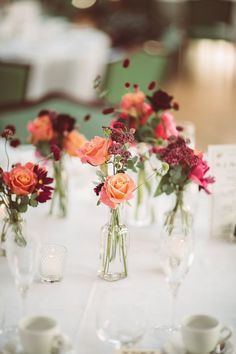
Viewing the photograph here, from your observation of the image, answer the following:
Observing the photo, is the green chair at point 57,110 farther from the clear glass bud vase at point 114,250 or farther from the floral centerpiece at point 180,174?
the clear glass bud vase at point 114,250

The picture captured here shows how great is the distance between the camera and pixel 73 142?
2.38 meters

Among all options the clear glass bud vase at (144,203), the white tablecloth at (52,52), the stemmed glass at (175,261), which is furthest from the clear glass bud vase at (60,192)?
the white tablecloth at (52,52)

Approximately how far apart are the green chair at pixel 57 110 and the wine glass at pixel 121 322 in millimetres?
1775

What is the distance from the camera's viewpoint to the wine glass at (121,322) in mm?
1654

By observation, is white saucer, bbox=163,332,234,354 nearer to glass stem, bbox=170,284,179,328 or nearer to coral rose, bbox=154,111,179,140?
glass stem, bbox=170,284,179,328

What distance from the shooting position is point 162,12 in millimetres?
8781

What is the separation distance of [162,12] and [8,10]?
3438 millimetres

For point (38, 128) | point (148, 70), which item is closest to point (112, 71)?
point (148, 70)

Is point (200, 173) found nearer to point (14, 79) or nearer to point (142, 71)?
point (14, 79)

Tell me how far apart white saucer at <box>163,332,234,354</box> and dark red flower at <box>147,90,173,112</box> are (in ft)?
2.92

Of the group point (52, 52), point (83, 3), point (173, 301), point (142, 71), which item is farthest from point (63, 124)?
point (83, 3)

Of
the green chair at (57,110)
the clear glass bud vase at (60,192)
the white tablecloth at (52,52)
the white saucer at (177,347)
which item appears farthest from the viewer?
the white tablecloth at (52,52)

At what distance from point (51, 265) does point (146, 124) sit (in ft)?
2.11

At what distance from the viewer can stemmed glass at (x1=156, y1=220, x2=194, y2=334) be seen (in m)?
1.77
